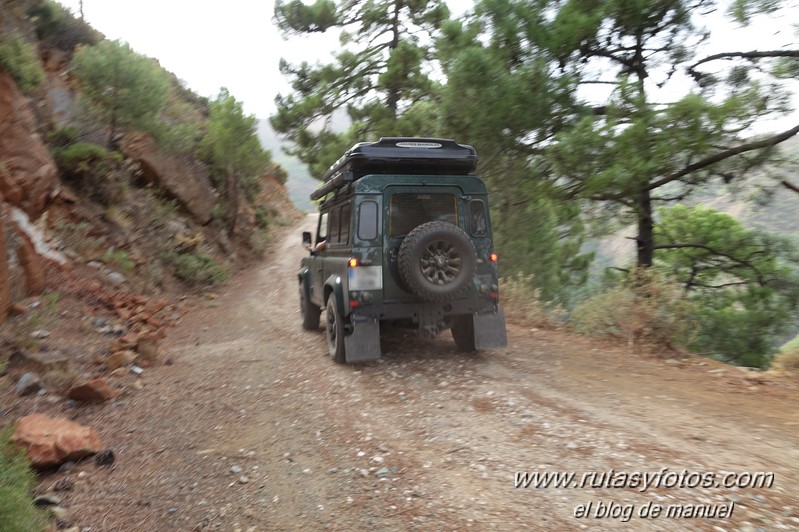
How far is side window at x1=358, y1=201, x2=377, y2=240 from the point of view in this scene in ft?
19.9

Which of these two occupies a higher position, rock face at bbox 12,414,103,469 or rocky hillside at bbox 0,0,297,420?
rocky hillside at bbox 0,0,297,420

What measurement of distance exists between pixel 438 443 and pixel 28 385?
4445mm

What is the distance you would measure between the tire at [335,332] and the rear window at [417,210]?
1.33 metres

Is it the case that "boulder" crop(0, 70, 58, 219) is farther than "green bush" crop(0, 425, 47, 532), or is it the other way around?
"boulder" crop(0, 70, 58, 219)

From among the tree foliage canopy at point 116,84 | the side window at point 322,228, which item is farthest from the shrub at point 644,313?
the tree foliage canopy at point 116,84

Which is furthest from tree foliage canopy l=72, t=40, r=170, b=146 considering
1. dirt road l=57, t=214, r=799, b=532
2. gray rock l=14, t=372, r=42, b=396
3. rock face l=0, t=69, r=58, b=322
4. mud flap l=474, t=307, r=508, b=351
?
mud flap l=474, t=307, r=508, b=351

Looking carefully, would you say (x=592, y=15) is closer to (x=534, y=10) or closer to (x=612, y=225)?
(x=534, y=10)

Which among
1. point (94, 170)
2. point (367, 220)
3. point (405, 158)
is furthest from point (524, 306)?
point (94, 170)

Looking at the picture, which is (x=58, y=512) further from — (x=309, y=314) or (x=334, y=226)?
(x=309, y=314)

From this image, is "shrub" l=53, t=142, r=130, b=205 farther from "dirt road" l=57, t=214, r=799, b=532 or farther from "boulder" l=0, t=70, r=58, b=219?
"dirt road" l=57, t=214, r=799, b=532

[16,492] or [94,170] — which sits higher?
[94,170]

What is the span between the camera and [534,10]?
32.3ft

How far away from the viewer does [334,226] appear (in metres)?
7.35

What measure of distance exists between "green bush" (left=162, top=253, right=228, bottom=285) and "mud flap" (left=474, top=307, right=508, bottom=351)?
1009cm
